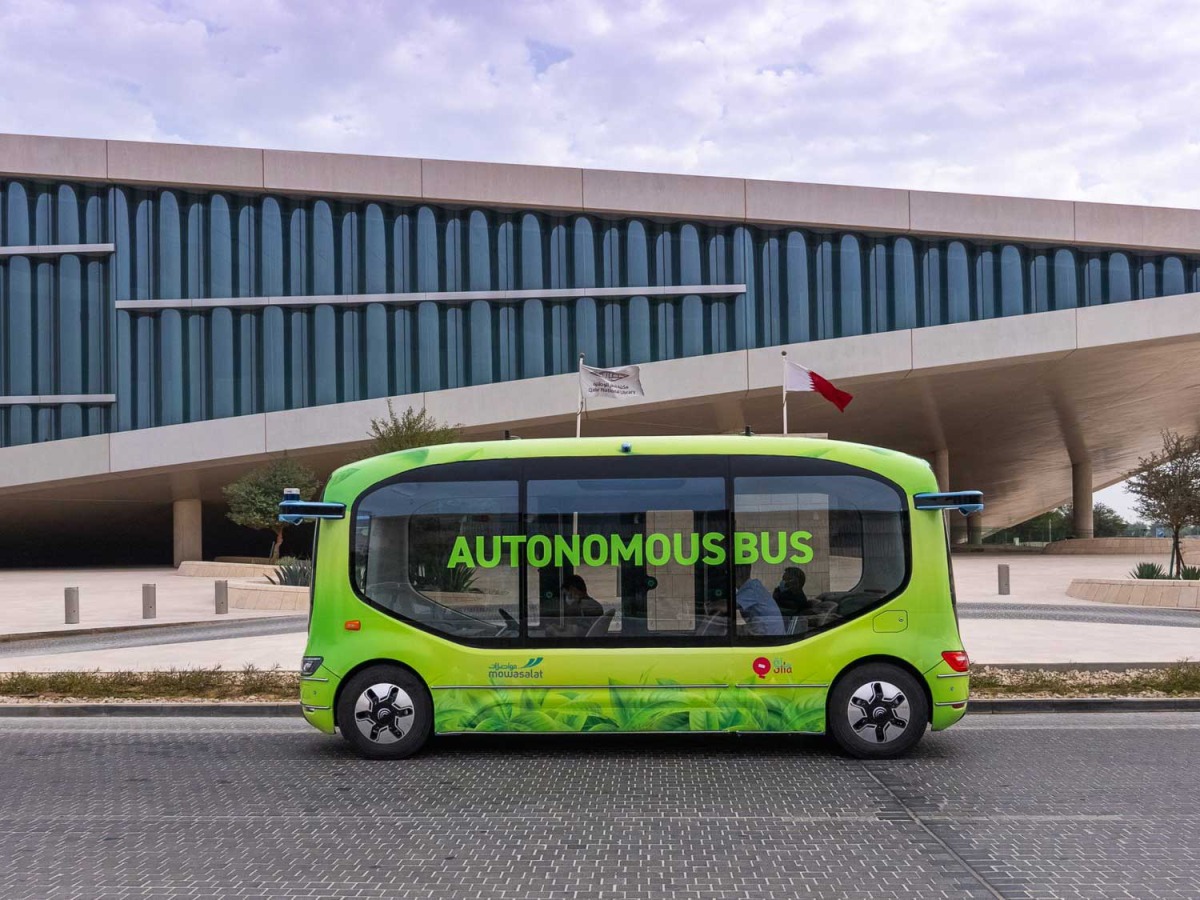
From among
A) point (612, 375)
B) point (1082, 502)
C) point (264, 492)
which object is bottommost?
point (1082, 502)

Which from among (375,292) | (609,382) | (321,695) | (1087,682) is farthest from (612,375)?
(321,695)

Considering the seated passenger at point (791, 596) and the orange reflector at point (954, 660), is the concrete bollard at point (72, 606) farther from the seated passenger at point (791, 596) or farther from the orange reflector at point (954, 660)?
the orange reflector at point (954, 660)

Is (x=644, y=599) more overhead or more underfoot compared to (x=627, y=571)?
more underfoot

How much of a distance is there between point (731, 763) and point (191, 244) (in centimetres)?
3794

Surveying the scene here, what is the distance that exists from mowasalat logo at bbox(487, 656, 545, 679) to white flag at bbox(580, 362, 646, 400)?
18529mm

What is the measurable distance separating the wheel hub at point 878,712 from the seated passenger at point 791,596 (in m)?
0.73

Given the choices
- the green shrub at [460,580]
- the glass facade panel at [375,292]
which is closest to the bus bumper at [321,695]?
the green shrub at [460,580]

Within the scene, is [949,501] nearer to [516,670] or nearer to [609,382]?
[516,670]

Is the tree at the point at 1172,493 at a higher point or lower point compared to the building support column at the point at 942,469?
lower

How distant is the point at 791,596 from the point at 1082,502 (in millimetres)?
55563

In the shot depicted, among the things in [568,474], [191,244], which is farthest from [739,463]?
[191,244]

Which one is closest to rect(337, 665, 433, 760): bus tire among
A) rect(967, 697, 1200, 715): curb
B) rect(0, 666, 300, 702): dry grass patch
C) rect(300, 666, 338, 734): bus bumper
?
rect(300, 666, 338, 734): bus bumper

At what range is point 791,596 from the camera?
8508mm

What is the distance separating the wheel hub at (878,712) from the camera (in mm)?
8344
